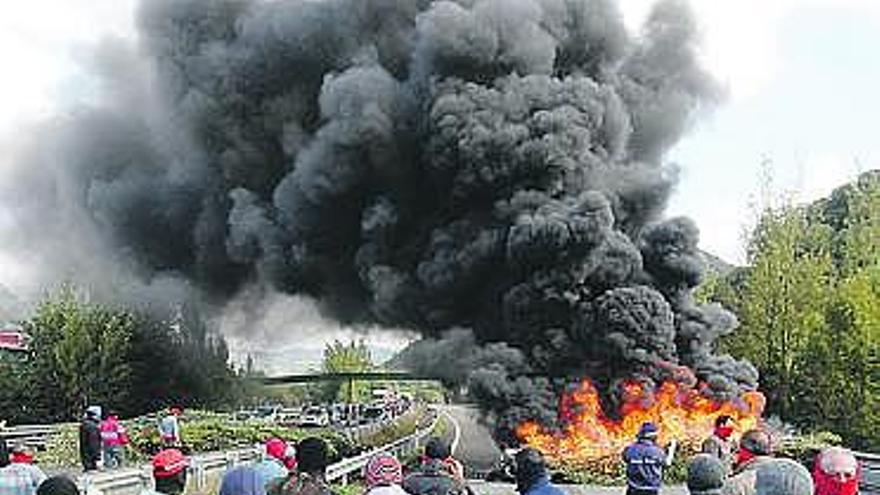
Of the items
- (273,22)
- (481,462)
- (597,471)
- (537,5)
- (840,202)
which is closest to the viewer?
(597,471)

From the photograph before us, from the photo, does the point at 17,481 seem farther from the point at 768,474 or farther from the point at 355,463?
the point at 355,463

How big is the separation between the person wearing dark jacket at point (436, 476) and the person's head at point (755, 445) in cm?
211

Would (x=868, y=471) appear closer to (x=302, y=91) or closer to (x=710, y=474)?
(x=710, y=474)

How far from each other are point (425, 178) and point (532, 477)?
36.1 m

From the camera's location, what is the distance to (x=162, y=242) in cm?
5178

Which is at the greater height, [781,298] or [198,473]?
[781,298]

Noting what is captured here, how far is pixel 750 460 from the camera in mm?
9266

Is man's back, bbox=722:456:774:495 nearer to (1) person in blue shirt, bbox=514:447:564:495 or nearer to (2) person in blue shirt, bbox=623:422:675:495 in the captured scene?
(1) person in blue shirt, bbox=514:447:564:495

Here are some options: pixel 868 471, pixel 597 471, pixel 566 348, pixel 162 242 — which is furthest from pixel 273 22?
pixel 868 471

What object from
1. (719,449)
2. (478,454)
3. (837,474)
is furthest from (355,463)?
(837,474)

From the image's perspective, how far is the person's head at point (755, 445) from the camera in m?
9.63

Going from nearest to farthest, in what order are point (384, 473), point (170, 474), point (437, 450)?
point (170, 474), point (384, 473), point (437, 450)

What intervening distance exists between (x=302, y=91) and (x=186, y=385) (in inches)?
484

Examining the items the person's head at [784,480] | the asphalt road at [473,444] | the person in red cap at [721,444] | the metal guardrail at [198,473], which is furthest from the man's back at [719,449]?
the asphalt road at [473,444]
